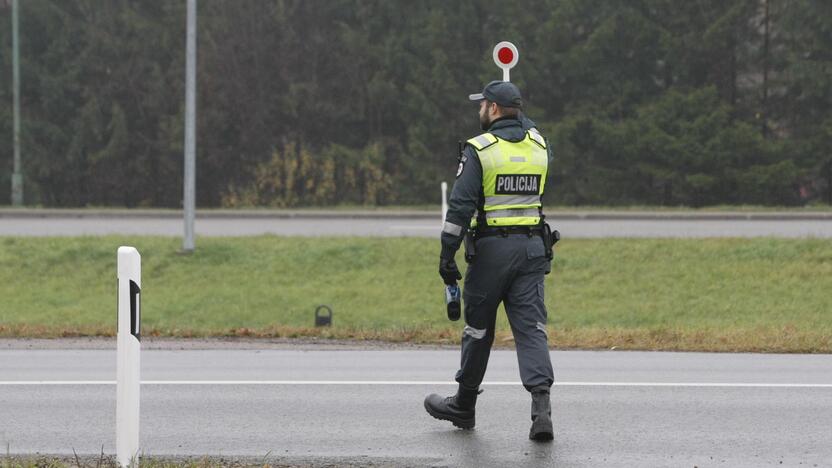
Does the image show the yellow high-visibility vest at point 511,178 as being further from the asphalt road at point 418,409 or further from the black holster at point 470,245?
the asphalt road at point 418,409

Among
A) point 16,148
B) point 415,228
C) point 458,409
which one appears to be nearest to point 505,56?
point 458,409

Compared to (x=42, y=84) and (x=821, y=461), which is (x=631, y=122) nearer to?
(x=42, y=84)

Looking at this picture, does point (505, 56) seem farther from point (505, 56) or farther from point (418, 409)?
point (418, 409)

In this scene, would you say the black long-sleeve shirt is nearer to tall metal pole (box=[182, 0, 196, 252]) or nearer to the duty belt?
the duty belt

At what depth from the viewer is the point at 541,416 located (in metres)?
7.09

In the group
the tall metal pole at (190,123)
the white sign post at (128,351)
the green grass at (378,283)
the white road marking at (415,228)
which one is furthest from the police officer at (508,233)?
the white road marking at (415,228)

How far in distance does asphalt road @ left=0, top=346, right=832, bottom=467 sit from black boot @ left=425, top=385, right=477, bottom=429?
2.7 inches

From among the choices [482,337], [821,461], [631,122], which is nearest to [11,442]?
[482,337]

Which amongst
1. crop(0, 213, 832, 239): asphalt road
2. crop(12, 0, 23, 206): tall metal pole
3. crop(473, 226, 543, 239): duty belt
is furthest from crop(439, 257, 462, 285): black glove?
crop(12, 0, 23, 206): tall metal pole

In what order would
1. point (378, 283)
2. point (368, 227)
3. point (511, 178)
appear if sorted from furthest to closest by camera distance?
point (368, 227), point (378, 283), point (511, 178)

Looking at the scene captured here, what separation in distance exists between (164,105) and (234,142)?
2.58 metres

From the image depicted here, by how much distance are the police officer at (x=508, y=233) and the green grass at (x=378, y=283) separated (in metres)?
7.50

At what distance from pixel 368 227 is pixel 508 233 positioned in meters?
15.8

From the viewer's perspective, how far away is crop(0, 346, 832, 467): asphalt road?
6973 millimetres
